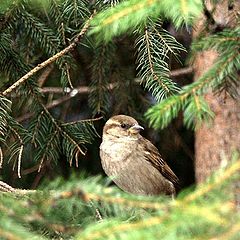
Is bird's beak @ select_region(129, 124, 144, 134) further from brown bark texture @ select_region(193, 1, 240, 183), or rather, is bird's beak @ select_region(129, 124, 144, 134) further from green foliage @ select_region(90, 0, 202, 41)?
green foliage @ select_region(90, 0, 202, 41)

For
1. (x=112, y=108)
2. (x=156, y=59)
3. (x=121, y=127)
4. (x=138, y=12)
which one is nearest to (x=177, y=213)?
(x=138, y=12)

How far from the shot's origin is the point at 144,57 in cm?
324

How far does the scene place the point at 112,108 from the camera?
16.9ft

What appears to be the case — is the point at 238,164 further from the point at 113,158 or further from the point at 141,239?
the point at 113,158

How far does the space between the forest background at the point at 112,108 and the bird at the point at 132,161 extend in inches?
7.4

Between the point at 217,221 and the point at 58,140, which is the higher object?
the point at 217,221

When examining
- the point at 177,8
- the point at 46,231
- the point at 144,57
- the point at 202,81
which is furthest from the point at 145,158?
the point at 177,8

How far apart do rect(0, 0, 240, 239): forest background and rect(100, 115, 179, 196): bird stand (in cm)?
19

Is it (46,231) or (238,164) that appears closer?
(238,164)

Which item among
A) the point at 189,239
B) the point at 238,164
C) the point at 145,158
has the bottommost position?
the point at 145,158

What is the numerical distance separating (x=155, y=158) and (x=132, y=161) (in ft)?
0.71

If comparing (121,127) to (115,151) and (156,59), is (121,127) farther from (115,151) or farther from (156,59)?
(156,59)

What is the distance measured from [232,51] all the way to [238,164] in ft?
2.69

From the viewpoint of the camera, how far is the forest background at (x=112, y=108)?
63.0 inches
